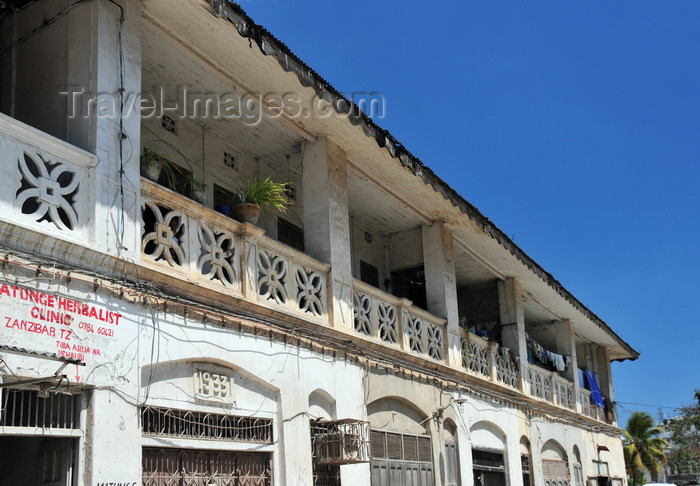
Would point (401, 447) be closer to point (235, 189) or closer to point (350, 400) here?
point (350, 400)

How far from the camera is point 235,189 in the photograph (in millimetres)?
13047

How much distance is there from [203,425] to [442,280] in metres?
7.79

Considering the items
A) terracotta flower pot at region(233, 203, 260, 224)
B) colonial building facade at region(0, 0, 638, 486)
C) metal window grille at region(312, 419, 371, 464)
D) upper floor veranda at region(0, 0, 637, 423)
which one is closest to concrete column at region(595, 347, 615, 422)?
upper floor veranda at region(0, 0, 637, 423)

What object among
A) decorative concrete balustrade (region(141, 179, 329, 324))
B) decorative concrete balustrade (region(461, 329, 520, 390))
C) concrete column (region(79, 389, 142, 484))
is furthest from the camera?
decorative concrete balustrade (region(461, 329, 520, 390))

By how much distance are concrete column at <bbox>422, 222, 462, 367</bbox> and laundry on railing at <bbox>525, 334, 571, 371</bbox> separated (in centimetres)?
516

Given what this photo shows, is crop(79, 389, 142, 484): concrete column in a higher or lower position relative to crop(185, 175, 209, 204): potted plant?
lower

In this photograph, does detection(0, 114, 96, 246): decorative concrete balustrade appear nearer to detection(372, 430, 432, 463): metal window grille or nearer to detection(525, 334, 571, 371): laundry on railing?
detection(372, 430, 432, 463): metal window grille

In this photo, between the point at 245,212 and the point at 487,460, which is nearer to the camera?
the point at 245,212

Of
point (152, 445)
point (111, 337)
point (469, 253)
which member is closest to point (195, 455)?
point (152, 445)

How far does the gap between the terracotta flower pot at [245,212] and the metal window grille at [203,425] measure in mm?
2529

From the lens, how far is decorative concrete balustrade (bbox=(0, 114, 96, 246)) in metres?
7.06

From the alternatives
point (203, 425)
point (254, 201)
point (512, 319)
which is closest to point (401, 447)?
point (203, 425)

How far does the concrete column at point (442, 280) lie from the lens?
15.5m

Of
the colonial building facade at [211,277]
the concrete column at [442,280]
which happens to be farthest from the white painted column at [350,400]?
the concrete column at [442,280]
